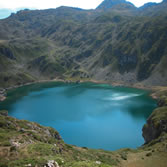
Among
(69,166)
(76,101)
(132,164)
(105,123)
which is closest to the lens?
(69,166)

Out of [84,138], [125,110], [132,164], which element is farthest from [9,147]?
[125,110]

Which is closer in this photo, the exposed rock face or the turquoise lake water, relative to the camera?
the exposed rock face

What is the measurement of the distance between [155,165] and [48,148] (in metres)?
24.2

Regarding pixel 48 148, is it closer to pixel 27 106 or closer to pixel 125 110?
pixel 125 110

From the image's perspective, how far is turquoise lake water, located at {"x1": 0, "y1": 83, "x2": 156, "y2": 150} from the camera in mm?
97875

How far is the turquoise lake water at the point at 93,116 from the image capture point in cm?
9788

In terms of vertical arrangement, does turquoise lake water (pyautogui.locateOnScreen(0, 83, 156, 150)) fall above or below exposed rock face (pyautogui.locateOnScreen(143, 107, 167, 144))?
below

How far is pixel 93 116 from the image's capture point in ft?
445

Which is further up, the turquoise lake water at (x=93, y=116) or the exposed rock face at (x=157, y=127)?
the exposed rock face at (x=157, y=127)

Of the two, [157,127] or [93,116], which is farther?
[93,116]

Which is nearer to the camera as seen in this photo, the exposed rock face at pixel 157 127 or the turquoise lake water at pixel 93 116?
the exposed rock face at pixel 157 127

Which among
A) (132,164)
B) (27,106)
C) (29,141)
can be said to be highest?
(29,141)

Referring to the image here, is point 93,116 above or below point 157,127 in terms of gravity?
below

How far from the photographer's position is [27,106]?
562 feet
